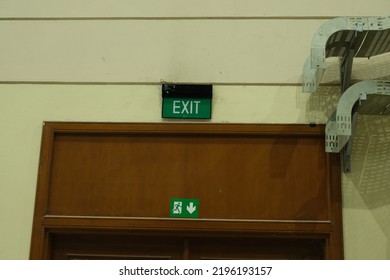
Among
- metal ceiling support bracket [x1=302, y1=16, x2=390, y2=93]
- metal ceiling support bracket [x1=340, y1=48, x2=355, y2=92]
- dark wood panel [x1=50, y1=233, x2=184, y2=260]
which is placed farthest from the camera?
dark wood panel [x1=50, y1=233, x2=184, y2=260]

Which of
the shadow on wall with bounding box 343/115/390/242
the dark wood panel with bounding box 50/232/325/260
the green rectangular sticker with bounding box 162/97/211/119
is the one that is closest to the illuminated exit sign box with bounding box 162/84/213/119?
the green rectangular sticker with bounding box 162/97/211/119

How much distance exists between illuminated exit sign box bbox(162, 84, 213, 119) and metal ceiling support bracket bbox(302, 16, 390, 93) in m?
0.52

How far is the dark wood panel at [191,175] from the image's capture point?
2.35 metres

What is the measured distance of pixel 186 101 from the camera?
246cm

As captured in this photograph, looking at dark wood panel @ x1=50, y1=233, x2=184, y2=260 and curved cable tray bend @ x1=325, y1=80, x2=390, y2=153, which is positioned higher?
curved cable tray bend @ x1=325, y1=80, x2=390, y2=153

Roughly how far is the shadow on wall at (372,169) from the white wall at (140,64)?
0.4 inches

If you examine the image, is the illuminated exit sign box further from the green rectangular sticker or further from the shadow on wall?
the shadow on wall

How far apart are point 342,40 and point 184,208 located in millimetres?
1121

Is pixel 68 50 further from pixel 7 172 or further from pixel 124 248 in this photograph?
pixel 124 248

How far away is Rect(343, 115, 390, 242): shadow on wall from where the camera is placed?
2.30 metres

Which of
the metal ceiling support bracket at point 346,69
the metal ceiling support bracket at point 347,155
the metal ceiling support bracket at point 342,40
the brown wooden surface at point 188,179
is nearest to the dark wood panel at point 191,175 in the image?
the brown wooden surface at point 188,179

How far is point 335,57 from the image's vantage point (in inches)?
96.8

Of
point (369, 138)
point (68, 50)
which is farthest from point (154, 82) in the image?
point (369, 138)
